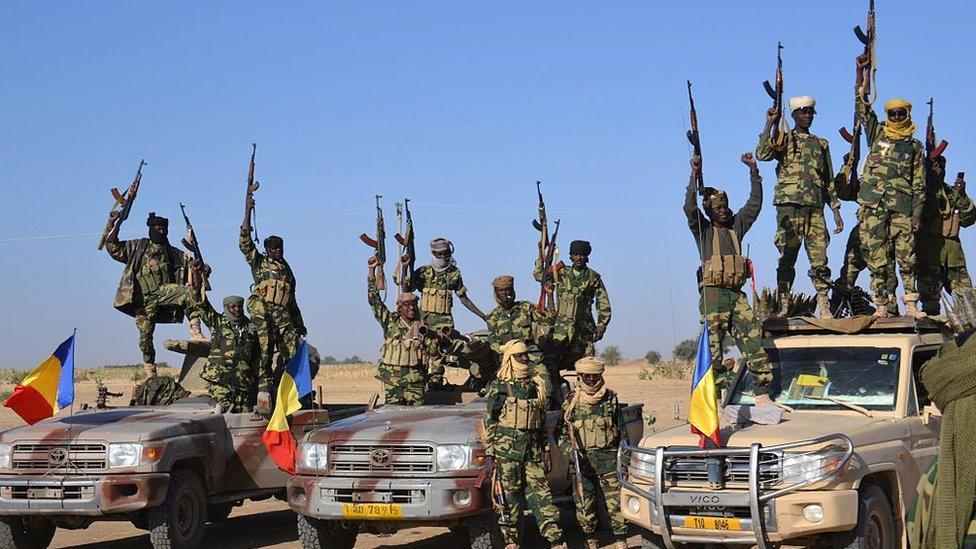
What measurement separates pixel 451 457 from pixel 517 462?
0.49m

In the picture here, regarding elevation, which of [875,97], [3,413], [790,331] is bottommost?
[3,413]

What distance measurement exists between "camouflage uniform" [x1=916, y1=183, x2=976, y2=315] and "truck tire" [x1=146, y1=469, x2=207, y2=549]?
711cm

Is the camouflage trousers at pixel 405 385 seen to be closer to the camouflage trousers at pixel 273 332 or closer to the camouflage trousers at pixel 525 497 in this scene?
the camouflage trousers at pixel 273 332

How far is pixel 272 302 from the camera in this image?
47.9 feet

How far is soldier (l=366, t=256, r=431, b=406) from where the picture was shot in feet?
40.4

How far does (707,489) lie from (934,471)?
13.4ft

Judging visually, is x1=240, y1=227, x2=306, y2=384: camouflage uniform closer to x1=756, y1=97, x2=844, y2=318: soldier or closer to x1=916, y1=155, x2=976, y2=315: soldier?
x1=756, y1=97, x2=844, y2=318: soldier

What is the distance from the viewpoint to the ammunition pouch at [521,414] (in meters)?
9.89

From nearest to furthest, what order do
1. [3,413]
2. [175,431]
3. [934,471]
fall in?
[934,471] → [175,431] → [3,413]

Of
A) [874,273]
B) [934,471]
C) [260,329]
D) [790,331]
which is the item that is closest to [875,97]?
[874,273]

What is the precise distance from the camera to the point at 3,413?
33.5 metres

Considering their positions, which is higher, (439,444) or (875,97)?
(875,97)

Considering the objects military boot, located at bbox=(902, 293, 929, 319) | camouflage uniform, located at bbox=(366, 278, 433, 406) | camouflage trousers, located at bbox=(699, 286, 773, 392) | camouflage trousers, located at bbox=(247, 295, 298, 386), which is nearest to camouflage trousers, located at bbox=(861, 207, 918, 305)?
military boot, located at bbox=(902, 293, 929, 319)

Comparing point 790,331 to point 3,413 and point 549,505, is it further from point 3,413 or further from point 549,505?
point 3,413
